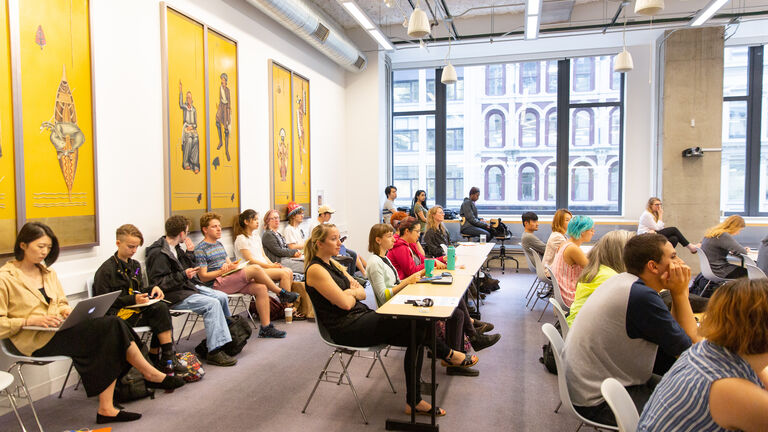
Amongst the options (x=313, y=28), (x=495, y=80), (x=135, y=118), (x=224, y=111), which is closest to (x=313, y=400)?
(x=135, y=118)

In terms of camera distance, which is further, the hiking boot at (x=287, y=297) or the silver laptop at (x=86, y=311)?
the hiking boot at (x=287, y=297)

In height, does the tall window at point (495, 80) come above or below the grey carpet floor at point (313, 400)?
above

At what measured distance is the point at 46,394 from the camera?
3510 mm

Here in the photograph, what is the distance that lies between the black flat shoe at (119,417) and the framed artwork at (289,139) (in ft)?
12.0

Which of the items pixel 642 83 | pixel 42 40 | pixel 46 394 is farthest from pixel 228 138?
pixel 642 83

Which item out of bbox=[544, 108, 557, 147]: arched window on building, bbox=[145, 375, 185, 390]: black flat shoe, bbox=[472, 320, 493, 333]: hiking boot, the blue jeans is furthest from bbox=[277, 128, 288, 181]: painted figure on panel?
bbox=[544, 108, 557, 147]: arched window on building

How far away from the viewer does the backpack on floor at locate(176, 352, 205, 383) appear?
3820 millimetres

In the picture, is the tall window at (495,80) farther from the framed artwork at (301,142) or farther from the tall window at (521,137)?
the framed artwork at (301,142)

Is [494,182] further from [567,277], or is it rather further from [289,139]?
[567,277]

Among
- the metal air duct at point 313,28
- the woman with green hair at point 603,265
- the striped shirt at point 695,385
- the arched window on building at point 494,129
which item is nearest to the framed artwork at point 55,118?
the metal air duct at point 313,28

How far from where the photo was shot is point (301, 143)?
7395 mm

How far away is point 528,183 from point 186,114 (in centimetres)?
742

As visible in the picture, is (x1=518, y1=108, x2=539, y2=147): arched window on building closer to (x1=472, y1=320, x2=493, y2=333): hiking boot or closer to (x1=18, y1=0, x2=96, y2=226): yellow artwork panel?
(x1=472, y1=320, x2=493, y2=333): hiking boot

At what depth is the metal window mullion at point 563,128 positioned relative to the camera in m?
9.87
